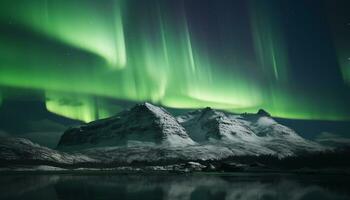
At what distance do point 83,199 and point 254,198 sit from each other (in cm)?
2485

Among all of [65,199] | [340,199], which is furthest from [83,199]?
[340,199]

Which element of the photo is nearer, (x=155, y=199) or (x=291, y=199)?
(x=155, y=199)

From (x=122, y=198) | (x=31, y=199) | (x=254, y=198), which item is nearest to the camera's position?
(x=31, y=199)

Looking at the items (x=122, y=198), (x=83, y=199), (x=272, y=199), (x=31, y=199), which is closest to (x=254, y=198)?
(x=272, y=199)

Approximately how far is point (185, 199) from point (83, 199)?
13980 millimetres

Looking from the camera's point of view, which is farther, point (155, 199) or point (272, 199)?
point (272, 199)

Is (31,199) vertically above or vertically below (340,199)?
Result: above

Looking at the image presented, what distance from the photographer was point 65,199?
49.9 m

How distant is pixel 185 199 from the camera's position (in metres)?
53.8

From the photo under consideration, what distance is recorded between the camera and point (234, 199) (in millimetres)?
55219

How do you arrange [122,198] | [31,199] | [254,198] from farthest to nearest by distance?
1. [254,198]
2. [122,198]
3. [31,199]

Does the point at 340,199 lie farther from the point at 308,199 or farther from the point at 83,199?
→ the point at 83,199

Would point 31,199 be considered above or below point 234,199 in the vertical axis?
above

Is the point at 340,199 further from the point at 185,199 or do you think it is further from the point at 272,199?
the point at 185,199
